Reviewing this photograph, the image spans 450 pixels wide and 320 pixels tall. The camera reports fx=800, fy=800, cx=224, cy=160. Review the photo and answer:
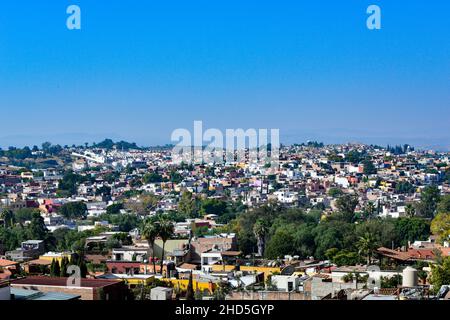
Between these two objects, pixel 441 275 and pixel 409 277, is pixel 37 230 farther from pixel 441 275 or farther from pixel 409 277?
pixel 409 277

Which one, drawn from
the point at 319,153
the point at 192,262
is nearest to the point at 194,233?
the point at 192,262

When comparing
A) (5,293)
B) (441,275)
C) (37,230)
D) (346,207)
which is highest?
(5,293)

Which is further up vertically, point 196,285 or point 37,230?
point 196,285

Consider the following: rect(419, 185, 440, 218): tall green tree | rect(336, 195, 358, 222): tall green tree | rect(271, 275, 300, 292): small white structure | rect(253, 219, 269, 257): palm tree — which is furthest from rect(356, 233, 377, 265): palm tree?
rect(419, 185, 440, 218): tall green tree

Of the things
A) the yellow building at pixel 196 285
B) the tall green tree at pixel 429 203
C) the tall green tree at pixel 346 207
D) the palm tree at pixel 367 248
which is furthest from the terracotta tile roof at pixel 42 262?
the tall green tree at pixel 429 203

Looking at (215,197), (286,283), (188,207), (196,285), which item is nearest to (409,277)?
(286,283)

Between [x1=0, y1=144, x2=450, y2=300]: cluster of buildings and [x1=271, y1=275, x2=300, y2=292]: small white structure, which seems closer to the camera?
[x1=0, y1=144, x2=450, y2=300]: cluster of buildings

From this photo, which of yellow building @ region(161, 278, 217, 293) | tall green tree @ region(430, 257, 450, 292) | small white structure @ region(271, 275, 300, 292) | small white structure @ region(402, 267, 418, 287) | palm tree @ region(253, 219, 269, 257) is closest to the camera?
small white structure @ region(402, 267, 418, 287)

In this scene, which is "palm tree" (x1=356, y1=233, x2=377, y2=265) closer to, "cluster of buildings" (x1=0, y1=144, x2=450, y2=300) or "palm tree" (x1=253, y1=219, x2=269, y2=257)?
"cluster of buildings" (x1=0, y1=144, x2=450, y2=300)

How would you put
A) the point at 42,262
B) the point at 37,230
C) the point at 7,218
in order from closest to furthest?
the point at 42,262
the point at 37,230
the point at 7,218

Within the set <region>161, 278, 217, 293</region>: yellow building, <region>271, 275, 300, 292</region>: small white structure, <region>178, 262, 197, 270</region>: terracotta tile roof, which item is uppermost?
<region>271, 275, 300, 292</region>: small white structure
